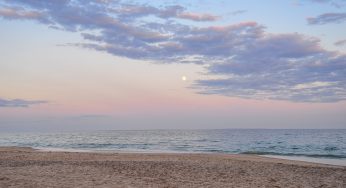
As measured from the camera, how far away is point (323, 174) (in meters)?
19.2

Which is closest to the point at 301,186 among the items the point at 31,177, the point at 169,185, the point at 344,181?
the point at 344,181

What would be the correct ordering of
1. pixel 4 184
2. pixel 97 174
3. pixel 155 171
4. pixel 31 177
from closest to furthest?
1. pixel 4 184
2. pixel 31 177
3. pixel 97 174
4. pixel 155 171

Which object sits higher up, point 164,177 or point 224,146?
point 164,177

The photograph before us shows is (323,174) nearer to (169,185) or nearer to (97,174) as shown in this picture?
(169,185)

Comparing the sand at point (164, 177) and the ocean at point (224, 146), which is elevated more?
the sand at point (164, 177)

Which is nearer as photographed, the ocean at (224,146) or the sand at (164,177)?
the sand at (164,177)

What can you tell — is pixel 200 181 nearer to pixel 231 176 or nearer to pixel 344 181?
pixel 231 176

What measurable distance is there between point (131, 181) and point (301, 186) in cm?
731

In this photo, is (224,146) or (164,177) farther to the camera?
(224,146)

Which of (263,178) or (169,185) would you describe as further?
(263,178)

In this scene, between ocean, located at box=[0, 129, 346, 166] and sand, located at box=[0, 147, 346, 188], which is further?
ocean, located at box=[0, 129, 346, 166]

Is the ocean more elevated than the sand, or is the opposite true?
the sand

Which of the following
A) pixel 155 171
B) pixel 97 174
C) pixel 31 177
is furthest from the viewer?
pixel 155 171

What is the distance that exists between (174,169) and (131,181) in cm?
508
